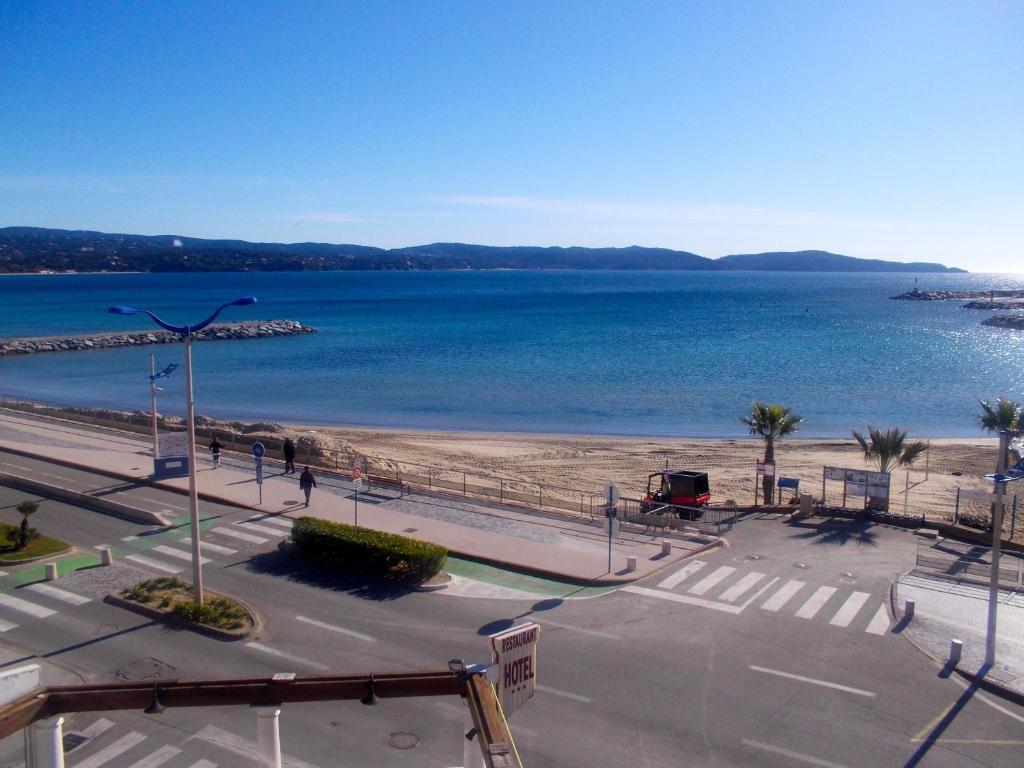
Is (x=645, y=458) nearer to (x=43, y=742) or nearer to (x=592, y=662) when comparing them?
(x=592, y=662)

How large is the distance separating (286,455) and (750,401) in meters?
42.2

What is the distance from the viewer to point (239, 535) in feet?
74.0

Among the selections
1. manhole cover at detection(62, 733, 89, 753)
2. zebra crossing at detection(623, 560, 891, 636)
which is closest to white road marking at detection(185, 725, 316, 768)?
manhole cover at detection(62, 733, 89, 753)

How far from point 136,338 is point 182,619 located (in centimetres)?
9944

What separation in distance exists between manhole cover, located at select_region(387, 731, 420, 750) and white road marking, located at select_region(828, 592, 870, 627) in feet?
29.9

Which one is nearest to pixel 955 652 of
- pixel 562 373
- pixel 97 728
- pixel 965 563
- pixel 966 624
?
pixel 966 624

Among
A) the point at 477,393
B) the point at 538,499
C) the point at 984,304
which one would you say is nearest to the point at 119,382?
the point at 477,393

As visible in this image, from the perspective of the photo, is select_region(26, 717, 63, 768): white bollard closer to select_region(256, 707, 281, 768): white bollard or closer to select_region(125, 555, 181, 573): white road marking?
select_region(256, 707, 281, 768): white bollard

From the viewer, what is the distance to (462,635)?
1595 centimetres

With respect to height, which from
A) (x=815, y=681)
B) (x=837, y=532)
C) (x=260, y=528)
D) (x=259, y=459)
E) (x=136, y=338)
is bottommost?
(x=136, y=338)

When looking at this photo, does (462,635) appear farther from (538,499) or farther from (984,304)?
(984,304)

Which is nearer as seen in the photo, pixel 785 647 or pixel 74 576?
pixel 785 647

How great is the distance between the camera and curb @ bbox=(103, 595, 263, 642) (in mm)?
15547

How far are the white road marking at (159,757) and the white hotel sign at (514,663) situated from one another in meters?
5.77
